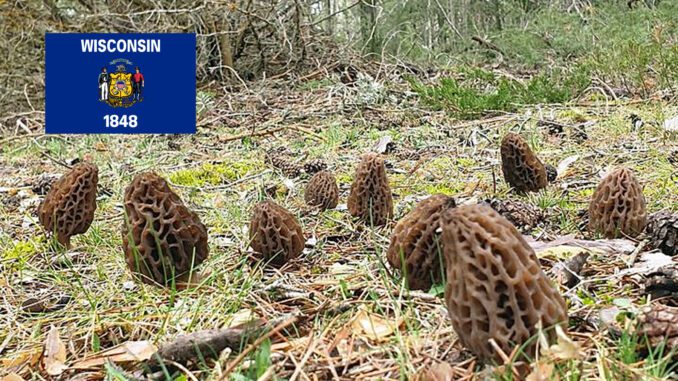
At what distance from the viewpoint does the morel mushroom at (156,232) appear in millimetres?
2576

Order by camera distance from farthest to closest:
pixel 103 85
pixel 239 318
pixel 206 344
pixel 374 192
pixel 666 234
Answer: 1. pixel 103 85
2. pixel 374 192
3. pixel 666 234
4. pixel 239 318
5. pixel 206 344

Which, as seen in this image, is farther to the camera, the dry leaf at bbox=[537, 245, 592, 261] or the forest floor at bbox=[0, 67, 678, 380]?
the dry leaf at bbox=[537, 245, 592, 261]

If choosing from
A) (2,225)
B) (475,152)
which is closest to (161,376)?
(2,225)

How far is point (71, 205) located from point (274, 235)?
1135mm

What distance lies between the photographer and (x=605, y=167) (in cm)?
415

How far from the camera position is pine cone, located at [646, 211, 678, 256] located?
2369mm

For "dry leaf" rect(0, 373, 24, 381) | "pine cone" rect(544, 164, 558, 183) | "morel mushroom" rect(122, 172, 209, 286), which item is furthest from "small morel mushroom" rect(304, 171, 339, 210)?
"dry leaf" rect(0, 373, 24, 381)

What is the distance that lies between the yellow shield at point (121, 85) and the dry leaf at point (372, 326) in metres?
5.76

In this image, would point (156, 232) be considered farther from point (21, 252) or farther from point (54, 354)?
point (21, 252)

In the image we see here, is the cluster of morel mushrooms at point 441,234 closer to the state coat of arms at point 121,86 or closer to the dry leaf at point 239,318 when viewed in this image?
the dry leaf at point 239,318

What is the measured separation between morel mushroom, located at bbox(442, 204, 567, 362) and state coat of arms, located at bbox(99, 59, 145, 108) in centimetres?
603

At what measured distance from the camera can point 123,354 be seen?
2.01 m

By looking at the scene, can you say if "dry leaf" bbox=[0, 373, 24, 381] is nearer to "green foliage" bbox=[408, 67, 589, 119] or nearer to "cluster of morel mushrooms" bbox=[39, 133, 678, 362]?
"cluster of morel mushrooms" bbox=[39, 133, 678, 362]

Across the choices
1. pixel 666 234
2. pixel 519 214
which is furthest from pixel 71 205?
pixel 666 234
